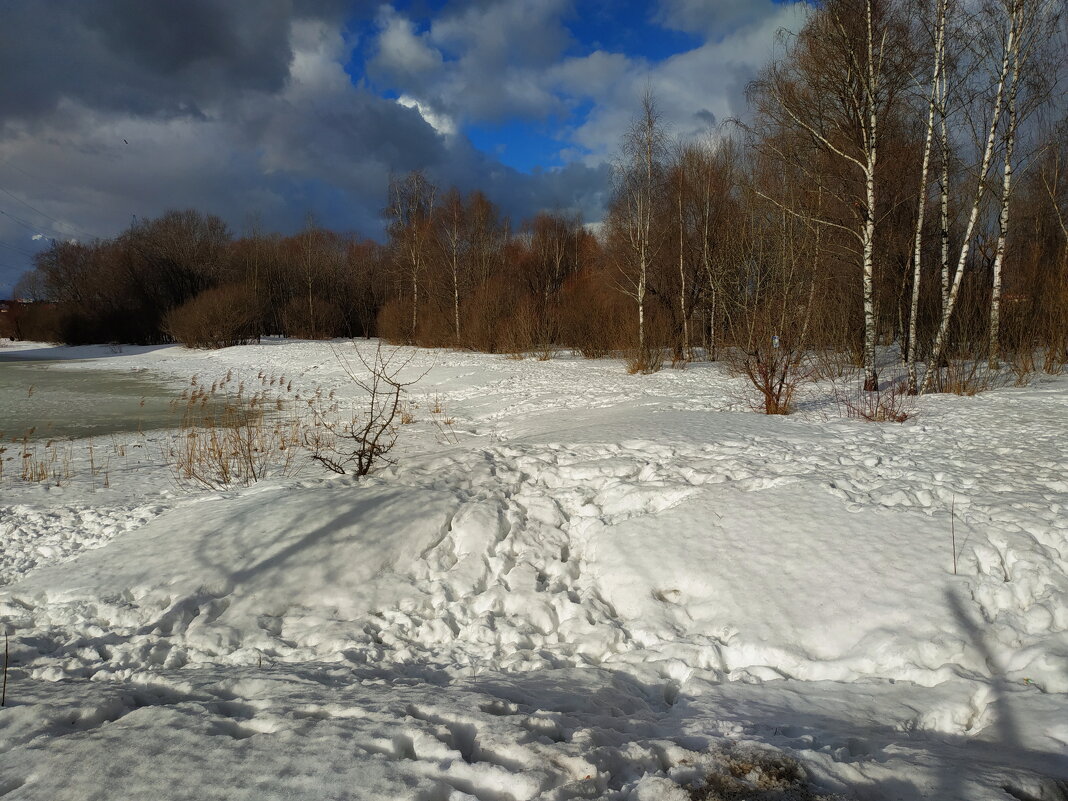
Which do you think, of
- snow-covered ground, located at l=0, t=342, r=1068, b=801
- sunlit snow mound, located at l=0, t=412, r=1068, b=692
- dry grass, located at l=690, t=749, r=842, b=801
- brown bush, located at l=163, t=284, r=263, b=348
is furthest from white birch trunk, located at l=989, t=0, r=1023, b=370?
brown bush, located at l=163, t=284, r=263, b=348

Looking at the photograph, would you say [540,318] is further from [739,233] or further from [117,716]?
[117,716]

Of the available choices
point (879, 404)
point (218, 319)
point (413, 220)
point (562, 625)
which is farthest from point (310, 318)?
point (562, 625)

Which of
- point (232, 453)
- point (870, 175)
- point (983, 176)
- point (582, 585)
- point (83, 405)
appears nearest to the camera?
point (582, 585)

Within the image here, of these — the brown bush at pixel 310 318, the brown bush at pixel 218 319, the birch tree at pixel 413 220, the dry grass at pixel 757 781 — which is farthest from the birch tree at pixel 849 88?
the brown bush at pixel 310 318

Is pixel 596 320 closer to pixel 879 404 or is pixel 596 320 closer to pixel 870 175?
pixel 870 175

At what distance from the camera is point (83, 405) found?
1342 centimetres

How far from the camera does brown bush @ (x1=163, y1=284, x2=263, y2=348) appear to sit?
112 feet

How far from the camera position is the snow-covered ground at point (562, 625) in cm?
214

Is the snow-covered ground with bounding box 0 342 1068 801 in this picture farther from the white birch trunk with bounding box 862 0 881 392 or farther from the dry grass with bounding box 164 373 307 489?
the white birch trunk with bounding box 862 0 881 392

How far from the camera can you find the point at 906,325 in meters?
15.8

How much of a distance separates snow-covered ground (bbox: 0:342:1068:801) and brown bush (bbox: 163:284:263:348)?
3088 cm

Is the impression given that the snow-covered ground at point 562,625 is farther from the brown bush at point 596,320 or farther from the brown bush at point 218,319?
the brown bush at point 218,319

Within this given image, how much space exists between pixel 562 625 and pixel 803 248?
29.7ft

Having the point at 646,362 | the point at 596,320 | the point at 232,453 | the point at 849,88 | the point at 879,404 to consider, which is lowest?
the point at 232,453
